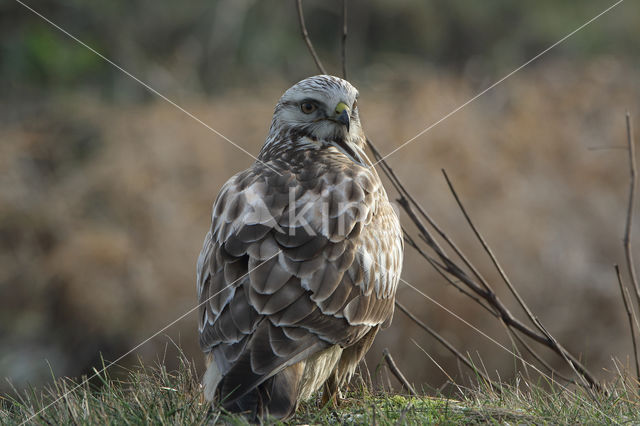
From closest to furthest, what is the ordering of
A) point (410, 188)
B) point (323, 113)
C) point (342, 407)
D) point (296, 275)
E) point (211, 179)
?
point (296, 275) < point (342, 407) < point (323, 113) < point (410, 188) < point (211, 179)

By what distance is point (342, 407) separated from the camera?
13.0 ft

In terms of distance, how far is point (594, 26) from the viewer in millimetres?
19141

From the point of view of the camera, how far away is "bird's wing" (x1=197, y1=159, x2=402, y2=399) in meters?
3.45

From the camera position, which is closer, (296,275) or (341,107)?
(296,275)

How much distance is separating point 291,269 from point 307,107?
137cm

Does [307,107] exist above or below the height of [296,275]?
above

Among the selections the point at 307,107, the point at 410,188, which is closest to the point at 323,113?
the point at 307,107

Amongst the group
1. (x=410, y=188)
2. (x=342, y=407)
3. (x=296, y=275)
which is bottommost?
(x=410, y=188)

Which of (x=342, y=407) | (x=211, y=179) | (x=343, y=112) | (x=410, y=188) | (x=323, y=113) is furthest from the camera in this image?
(x=211, y=179)

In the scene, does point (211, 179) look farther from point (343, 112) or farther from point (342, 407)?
point (342, 407)

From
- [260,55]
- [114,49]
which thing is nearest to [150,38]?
[114,49]

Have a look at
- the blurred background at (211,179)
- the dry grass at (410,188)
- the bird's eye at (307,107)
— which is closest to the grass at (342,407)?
the bird's eye at (307,107)

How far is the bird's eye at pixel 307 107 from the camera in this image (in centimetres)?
461

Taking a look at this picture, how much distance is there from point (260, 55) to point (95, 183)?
295 inches
